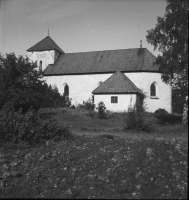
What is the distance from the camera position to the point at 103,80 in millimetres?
31266

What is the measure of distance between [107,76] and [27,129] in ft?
69.8

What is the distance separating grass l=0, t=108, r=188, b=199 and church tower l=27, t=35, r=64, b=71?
2843 cm

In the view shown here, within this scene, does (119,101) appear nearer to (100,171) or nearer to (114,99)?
(114,99)

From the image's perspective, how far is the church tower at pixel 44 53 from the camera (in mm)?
36156

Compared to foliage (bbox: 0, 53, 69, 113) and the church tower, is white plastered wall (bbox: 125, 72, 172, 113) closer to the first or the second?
foliage (bbox: 0, 53, 69, 113)

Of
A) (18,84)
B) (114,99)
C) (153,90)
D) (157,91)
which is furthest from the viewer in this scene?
(153,90)

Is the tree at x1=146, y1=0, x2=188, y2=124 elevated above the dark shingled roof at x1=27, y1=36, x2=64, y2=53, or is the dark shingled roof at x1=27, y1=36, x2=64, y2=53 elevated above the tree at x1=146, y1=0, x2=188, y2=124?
the dark shingled roof at x1=27, y1=36, x2=64, y2=53

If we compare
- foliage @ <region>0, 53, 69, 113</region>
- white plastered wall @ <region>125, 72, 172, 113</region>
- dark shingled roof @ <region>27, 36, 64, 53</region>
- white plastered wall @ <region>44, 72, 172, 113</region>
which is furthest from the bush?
dark shingled roof @ <region>27, 36, 64, 53</region>

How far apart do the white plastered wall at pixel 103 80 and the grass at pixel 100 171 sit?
18817 millimetres

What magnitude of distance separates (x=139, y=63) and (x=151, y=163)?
24928mm

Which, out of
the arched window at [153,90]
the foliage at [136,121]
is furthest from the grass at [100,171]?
the arched window at [153,90]

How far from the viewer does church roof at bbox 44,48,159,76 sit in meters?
29.9

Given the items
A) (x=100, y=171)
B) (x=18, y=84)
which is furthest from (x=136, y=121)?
(x=18, y=84)

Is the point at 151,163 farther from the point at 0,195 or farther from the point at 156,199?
the point at 0,195
